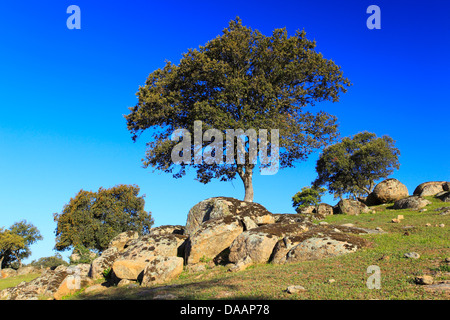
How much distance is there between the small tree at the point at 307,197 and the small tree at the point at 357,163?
3782mm

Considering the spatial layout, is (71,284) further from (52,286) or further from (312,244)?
(312,244)

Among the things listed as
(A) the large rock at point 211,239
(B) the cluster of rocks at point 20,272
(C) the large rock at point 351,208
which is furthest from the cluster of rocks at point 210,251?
(B) the cluster of rocks at point 20,272

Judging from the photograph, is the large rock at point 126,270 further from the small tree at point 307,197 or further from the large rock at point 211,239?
the small tree at point 307,197

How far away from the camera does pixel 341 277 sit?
41.0 ft

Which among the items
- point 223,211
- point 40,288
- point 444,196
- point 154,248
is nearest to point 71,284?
point 40,288

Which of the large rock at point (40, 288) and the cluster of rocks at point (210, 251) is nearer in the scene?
the cluster of rocks at point (210, 251)

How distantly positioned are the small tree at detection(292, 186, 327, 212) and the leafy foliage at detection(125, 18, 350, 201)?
22.8 meters

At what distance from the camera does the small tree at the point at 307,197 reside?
57584 mm

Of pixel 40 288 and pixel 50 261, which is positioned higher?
pixel 40 288

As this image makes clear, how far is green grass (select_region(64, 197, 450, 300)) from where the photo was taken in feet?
34.9

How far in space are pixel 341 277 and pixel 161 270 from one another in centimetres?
907

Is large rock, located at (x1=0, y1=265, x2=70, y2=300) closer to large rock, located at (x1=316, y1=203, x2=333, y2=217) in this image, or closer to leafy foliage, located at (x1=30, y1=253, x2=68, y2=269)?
large rock, located at (x1=316, y1=203, x2=333, y2=217)
